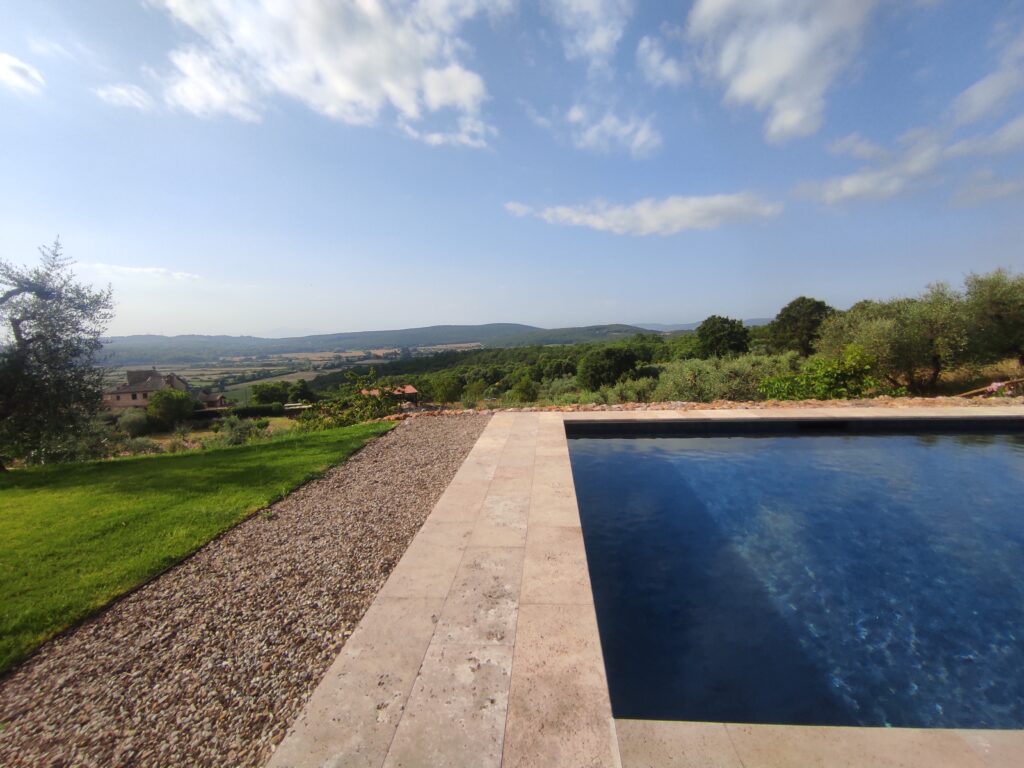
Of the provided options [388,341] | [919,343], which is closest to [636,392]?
[919,343]

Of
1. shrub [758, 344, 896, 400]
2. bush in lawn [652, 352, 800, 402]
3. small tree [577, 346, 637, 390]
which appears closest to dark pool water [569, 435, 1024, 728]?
shrub [758, 344, 896, 400]

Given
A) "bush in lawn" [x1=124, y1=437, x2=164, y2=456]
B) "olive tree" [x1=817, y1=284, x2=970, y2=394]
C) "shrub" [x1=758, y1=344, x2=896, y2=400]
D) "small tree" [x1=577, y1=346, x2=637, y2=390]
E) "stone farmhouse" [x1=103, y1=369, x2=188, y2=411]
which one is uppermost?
"olive tree" [x1=817, y1=284, x2=970, y2=394]

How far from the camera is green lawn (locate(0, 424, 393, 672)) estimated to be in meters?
3.36

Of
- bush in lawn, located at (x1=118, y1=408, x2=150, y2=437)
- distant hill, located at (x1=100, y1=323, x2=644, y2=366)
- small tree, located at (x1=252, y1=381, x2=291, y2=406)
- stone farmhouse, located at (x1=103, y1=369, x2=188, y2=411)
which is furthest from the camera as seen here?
distant hill, located at (x1=100, y1=323, x2=644, y2=366)

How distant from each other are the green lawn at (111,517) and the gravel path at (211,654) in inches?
10.9

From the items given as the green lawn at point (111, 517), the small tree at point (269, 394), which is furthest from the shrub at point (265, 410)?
the green lawn at point (111, 517)

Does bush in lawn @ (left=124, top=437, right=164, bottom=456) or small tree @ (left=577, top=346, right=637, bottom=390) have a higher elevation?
small tree @ (left=577, top=346, right=637, bottom=390)

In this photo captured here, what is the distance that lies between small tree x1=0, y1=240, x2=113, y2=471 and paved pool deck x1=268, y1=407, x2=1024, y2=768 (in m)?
10.7

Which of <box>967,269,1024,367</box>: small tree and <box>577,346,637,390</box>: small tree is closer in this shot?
<box>967,269,1024,367</box>: small tree

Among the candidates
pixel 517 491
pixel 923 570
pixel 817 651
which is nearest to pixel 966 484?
pixel 923 570

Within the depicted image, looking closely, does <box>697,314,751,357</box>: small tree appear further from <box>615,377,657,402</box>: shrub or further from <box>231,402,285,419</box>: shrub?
<box>231,402,285,419</box>: shrub

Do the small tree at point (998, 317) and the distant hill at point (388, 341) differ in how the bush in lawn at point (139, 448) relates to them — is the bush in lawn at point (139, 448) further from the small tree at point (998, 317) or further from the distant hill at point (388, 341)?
the distant hill at point (388, 341)

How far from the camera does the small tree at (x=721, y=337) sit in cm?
3866

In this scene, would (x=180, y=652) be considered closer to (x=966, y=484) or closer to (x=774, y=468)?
(x=774, y=468)
